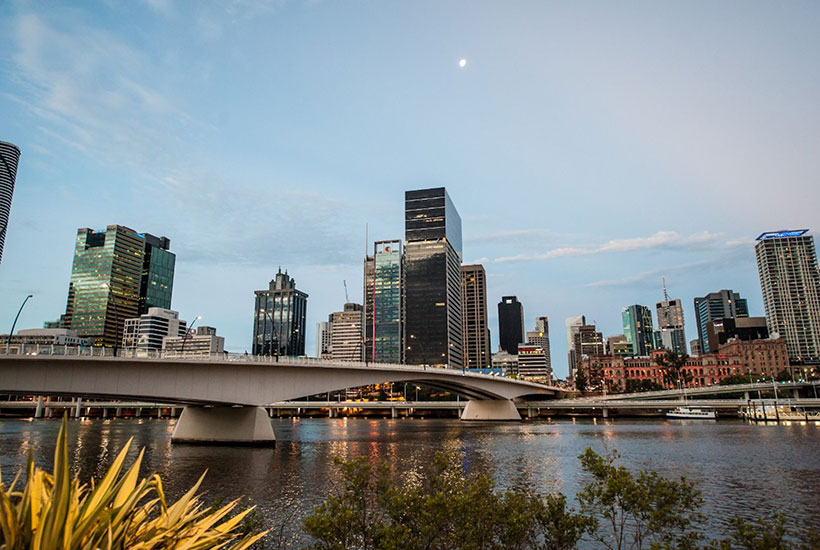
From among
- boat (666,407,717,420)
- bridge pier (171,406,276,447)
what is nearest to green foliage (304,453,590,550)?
bridge pier (171,406,276,447)

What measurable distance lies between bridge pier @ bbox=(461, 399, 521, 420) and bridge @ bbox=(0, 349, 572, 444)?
50671 millimetres

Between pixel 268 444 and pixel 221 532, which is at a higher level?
pixel 221 532

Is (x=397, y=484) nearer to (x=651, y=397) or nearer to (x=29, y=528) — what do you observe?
(x=29, y=528)

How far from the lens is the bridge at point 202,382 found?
45.7 metres

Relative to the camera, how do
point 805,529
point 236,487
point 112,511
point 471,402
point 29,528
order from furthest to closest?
point 471,402
point 236,487
point 805,529
point 112,511
point 29,528

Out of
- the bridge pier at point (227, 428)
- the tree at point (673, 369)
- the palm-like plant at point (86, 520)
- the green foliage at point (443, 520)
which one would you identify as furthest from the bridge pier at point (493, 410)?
the palm-like plant at point (86, 520)

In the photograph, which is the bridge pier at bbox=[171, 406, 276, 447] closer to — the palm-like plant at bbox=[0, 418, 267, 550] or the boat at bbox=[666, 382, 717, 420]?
the palm-like plant at bbox=[0, 418, 267, 550]

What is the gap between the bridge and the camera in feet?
150

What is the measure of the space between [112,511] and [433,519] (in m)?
6.84

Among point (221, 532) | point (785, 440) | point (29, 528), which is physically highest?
point (29, 528)

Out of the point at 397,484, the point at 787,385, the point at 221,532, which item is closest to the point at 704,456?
the point at 397,484

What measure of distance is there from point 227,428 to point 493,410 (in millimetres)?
77771

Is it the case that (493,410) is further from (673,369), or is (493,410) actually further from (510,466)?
(673,369)

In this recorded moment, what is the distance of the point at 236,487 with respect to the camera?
3144cm
